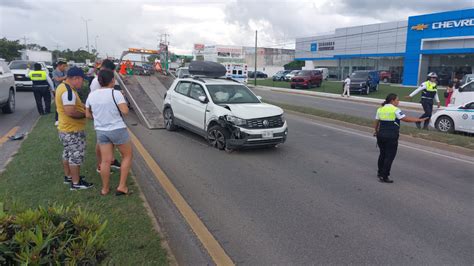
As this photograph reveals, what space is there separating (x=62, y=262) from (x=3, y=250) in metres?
0.33

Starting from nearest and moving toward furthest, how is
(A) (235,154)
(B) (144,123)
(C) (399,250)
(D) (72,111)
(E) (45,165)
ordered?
(C) (399,250), (D) (72,111), (E) (45,165), (A) (235,154), (B) (144,123)

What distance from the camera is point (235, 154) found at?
25.9 feet

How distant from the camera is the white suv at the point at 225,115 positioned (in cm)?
777

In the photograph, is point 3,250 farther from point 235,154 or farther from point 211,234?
point 235,154

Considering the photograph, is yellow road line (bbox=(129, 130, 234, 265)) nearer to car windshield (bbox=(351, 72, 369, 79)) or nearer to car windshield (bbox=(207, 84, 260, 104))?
car windshield (bbox=(207, 84, 260, 104))

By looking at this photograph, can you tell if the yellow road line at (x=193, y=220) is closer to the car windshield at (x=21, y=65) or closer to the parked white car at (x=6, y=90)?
the parked white car at (x=6, y=90)

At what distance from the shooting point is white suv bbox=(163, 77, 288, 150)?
777 centimetres

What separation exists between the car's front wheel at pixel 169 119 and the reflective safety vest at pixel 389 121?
589 centimetres

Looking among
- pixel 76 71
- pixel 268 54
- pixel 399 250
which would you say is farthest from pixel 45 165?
pixel 268 54

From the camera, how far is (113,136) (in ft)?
16.1

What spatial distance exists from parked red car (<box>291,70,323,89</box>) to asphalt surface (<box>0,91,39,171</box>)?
24264 mm

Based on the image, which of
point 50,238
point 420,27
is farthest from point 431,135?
point 420,27

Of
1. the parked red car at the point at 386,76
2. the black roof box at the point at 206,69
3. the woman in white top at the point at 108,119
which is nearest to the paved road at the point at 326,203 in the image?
the woman in white top at the point at 108,119

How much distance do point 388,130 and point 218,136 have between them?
12.1ft
